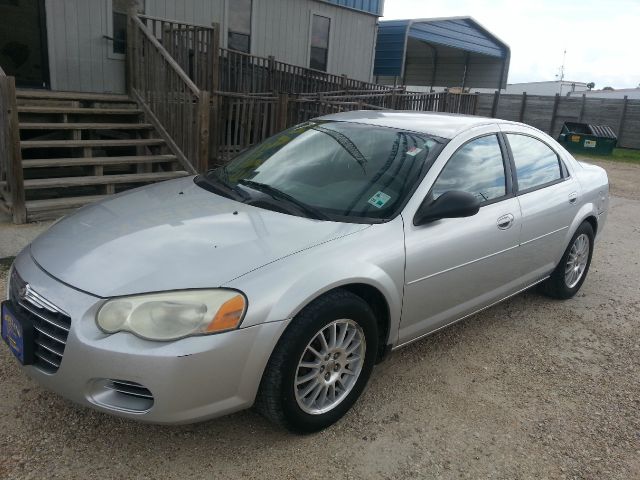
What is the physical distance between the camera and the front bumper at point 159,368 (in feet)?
7.23

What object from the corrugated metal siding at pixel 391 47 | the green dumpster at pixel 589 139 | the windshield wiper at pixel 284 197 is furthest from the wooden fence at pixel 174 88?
the green dumpster at pixel 589 139

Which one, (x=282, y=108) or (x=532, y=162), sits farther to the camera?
(x=282, y=108)

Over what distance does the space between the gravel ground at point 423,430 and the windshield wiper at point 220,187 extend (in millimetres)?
1229

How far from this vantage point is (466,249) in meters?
3.31

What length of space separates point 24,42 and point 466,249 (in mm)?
7321

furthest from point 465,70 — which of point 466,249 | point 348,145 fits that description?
point 466,249

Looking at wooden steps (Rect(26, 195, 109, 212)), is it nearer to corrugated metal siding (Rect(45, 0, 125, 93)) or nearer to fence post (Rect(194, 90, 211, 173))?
fence post (Rect(194, 90, 211, 173))

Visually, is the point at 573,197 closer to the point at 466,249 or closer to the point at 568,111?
the point at 466,249

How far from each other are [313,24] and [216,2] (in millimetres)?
2891

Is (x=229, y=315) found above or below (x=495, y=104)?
below

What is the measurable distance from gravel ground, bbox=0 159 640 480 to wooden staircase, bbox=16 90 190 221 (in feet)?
11.9

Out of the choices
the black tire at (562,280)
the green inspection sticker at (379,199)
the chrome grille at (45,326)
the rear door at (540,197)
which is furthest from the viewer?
the black tire at (562,280)

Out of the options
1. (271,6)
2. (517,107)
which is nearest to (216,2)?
(271,6)

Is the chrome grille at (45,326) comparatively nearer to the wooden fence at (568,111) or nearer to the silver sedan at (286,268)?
the silver sedan at (286,268)
